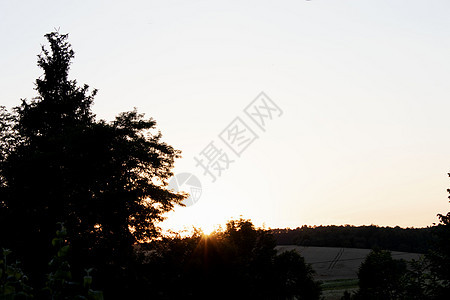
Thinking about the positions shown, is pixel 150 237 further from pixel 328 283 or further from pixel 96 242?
pixel 328 283

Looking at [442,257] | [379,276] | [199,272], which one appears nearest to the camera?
[199,272]

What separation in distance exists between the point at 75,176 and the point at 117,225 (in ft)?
19.4

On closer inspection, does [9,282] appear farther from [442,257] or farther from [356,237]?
[356,237]

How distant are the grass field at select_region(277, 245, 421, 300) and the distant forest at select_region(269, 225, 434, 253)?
232 inches

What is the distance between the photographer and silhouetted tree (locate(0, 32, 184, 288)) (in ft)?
105

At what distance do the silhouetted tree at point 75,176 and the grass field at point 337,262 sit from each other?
52.1 meters

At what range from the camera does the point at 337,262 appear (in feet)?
367

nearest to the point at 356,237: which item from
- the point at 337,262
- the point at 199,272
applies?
the point at 337,262

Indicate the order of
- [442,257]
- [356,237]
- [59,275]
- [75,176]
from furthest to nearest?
[356,237] < [75,176] < [442,257] < [59,275]

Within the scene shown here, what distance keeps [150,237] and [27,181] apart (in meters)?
13.2

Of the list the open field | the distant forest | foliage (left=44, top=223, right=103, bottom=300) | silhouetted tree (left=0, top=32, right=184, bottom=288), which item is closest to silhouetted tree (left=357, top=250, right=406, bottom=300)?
silhouetted tree (left=0, top=32, right=184, bottom=288)

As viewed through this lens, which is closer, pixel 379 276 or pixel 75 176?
pixel 75 176

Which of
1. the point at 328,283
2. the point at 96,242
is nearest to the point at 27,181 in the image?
the point at 96,242

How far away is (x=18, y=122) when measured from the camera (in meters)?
45.7
